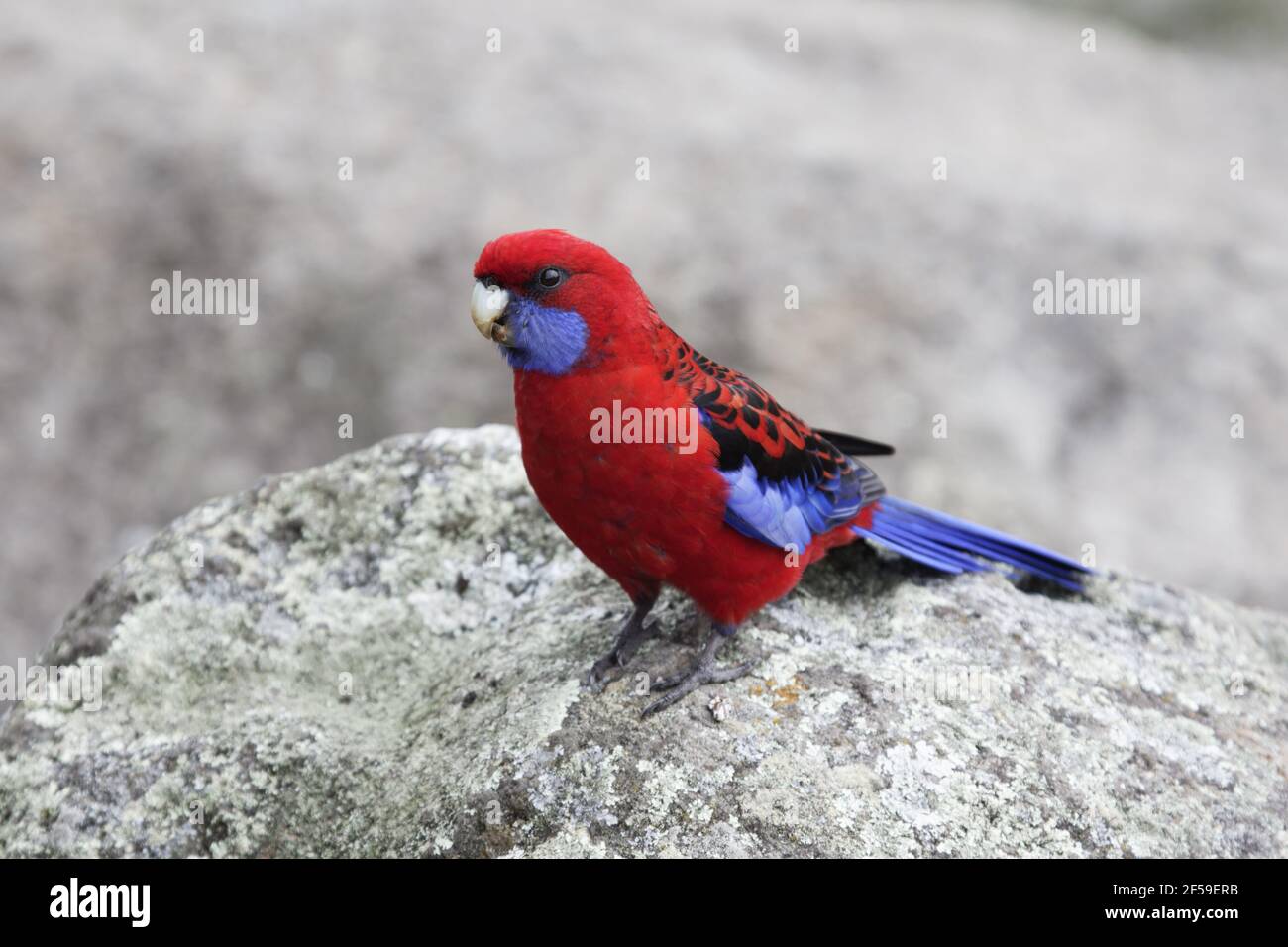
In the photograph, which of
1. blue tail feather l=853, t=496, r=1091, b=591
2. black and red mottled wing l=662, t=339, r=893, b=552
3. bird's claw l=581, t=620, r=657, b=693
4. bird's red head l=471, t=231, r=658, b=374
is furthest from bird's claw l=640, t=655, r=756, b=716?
bird's red head l=471, t=231, r=658, b=374

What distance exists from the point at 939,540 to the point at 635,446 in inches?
53.4

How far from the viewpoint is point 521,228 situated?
8242 millimetres

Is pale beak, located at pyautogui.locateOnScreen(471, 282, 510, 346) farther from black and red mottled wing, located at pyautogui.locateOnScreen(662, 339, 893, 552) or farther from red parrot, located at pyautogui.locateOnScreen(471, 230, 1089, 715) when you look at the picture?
black and red mottled wing, located at pyautogui.locateOnScreen(662, 339, 893, 552)

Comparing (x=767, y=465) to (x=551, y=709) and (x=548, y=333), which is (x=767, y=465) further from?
(x=551, y=709)

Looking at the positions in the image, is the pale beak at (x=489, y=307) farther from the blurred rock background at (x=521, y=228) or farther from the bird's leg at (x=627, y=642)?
the blurred rock background at (x=521, y=228)

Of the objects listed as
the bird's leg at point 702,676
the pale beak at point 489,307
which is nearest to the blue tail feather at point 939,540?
the bird's leg at point 702,676

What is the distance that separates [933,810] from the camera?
11.5 feet

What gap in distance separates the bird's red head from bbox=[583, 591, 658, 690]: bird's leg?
842 millimetres

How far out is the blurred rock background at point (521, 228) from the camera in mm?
7539

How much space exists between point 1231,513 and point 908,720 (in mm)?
4834

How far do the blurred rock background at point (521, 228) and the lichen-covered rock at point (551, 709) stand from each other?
2735 mm

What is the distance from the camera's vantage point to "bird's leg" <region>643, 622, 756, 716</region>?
383cm

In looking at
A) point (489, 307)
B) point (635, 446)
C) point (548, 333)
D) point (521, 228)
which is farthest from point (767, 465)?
point (521, 228)
